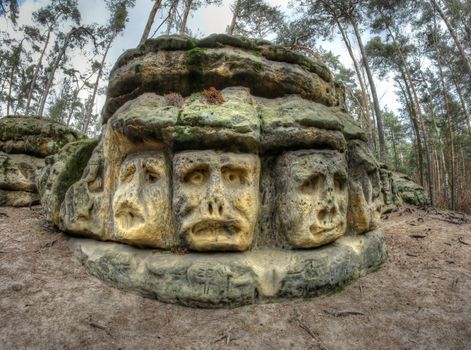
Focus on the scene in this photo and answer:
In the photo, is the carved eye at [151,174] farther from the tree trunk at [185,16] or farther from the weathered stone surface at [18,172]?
the tree trunk at [185,16]

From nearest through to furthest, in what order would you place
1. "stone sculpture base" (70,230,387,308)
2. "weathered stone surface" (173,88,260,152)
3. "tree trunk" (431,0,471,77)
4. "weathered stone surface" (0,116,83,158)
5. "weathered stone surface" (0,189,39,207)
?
"stone sculpture base" (70,230,387,308) < "weathered stone surface" (173,88,260,152) < "weathered stone surface" (0,189,39,207) < "weathered stone surface" (0,116,83,158) < "tree trunk" (431,0,471,77)

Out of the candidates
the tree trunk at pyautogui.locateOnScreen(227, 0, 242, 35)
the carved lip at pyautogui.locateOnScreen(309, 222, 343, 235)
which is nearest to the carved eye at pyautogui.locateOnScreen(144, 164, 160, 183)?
the carved lip at pyautogui.locateOnScreen(309, 222, 343, 235)

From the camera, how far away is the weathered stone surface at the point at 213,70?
4.97 m

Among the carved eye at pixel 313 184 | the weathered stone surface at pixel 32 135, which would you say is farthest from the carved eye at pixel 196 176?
the weathered stone surface at pixel 32 135

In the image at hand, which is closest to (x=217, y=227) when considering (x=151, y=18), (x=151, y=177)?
(x=151, y=177)

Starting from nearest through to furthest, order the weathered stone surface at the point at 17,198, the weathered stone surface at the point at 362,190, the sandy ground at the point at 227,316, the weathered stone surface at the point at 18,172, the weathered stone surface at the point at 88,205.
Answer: the sandy ground at the point at 227,316
the weathered stone surface at the point at 88,205
the weathered stone surface at the point at 362,190
the weathered stone surface at the point at 17,198
the weathered stone surface at the point at 18,172

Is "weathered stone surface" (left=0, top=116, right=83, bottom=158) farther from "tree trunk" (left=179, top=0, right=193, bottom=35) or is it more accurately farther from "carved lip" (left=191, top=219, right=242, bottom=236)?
"carved lip" (left=191, top=219, right=242, bottom=236)

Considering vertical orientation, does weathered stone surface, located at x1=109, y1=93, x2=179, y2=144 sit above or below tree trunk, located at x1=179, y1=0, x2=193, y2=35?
below

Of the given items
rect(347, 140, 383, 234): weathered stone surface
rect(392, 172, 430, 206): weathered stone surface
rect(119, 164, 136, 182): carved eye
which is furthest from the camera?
rect(392, 172, 430, 206): weathered stone surface

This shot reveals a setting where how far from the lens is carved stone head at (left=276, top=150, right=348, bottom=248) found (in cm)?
401

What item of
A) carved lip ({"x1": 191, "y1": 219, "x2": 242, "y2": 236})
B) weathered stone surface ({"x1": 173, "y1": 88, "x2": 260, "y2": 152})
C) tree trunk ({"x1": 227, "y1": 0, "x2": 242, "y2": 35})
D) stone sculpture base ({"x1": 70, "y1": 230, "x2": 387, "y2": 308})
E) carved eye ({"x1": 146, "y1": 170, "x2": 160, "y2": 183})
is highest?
tree trunk ({"x1": 227, "y1": 0, "x2": 242, "y2": 35})

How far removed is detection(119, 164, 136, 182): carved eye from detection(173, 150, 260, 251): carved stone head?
813 mm

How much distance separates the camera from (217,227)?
→ 3871 mm

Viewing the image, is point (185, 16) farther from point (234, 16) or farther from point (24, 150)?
point (24, 150)
